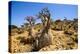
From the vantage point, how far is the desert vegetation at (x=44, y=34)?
1931mm

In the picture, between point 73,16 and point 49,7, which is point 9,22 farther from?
point 73,16

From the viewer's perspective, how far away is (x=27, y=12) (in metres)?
1.98

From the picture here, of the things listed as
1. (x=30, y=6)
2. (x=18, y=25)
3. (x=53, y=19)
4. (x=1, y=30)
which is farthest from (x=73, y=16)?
(x=1, y=30)

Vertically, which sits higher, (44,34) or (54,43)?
(44,34)

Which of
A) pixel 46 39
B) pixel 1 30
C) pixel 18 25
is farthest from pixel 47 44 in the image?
pixel 1 30

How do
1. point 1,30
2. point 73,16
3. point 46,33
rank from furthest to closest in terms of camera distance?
point 73,16
point 46,33
point 1,30

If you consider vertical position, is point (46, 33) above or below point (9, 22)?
below

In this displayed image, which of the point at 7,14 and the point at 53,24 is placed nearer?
the point at 7,14

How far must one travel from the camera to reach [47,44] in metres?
2.05

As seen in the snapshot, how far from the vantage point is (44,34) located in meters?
2.04

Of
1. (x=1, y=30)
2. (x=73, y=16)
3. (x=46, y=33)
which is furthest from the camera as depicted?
(x=73, y=16)

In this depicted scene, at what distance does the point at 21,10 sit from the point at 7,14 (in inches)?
6.3

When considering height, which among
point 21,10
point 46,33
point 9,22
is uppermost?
point 21,10

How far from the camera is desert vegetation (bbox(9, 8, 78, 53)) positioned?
193cm
